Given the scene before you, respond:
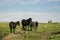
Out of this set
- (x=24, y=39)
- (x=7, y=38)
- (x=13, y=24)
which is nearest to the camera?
(x=24, y=39)

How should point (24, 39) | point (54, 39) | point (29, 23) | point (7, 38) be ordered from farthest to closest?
point (29, 23)
point (7, 38)
point (24, 39)
point (54, 39)

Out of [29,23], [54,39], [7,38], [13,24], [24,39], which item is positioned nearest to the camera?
[54,39]

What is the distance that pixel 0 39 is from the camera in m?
39.3

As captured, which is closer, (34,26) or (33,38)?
(33,38)

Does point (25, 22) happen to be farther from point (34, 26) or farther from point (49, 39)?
point (49, 39)

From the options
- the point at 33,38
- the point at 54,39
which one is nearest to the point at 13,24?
the point at 33,38

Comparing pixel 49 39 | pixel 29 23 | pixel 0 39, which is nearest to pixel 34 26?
pixel 29 23

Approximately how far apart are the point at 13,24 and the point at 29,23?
663 cm

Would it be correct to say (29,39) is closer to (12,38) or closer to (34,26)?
(12,38)

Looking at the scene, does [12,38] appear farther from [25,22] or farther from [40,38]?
[25,22]

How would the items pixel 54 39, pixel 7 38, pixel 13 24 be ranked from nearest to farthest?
pixel 54 39
pixel 7 38
pixel 13 24

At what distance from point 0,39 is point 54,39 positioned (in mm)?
11296

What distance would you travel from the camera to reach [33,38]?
1430 inches

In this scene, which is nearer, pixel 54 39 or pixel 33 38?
pixel 54 39
